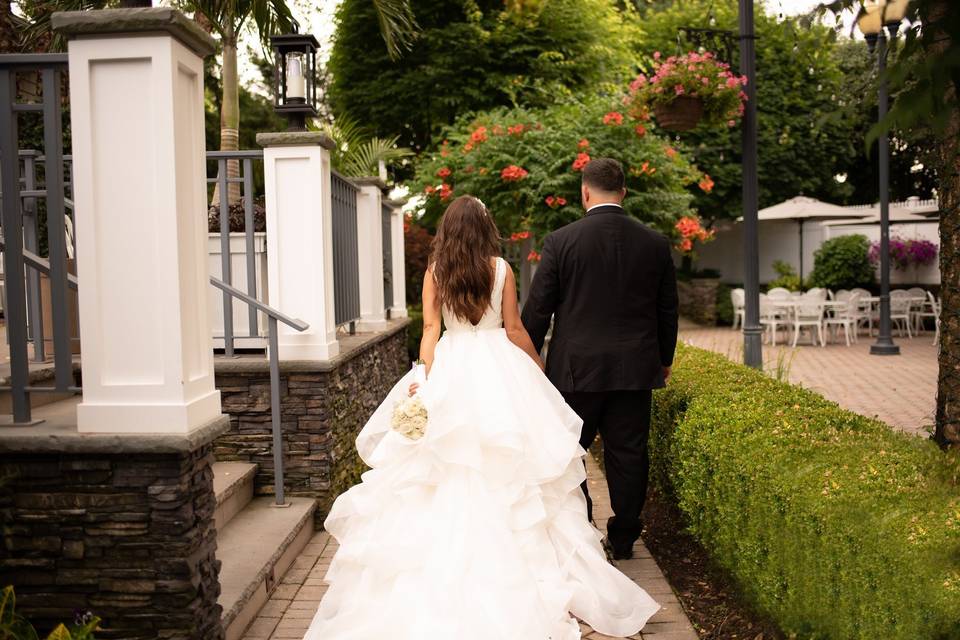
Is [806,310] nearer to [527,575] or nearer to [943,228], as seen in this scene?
[943,228]

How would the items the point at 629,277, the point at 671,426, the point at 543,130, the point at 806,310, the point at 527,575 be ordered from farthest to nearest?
the point at 806,310
the point at 543,130
the point at 671,426
the point at 629,277
the point at 527,575

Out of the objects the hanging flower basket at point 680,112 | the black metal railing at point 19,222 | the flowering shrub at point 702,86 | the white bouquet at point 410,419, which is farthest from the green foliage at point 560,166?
the black metal railing at point 19,222

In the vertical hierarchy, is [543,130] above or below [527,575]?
above

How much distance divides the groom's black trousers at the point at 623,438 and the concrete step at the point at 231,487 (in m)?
1.90

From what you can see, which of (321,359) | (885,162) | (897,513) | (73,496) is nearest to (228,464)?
(321,359)

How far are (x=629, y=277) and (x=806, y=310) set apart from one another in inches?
515

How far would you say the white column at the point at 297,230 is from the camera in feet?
19.2

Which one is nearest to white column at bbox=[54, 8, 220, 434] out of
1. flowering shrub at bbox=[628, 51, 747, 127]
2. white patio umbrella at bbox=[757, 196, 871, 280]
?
flowering shrub at bbox=[628, 51, 747, 127]

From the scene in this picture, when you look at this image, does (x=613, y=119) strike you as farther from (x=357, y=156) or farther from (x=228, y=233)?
(x=357, y=156)

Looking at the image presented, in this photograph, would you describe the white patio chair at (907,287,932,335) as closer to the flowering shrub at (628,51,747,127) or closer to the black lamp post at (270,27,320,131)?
the flowering shrub at (628,51,747,127)

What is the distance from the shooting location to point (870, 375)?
1269 centimetres

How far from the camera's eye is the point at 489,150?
11.1 m

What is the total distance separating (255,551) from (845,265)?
18.3 metres

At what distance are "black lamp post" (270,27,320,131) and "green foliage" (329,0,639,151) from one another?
14.4m
